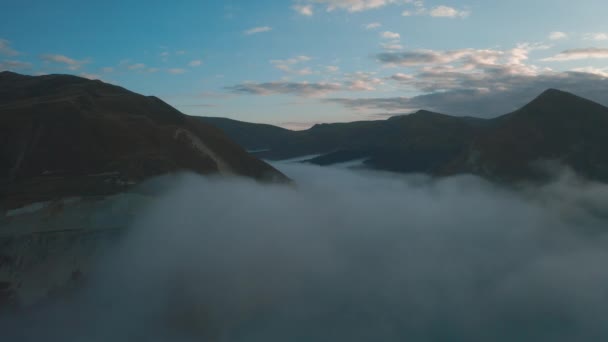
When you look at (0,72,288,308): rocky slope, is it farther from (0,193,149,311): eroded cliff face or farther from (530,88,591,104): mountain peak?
(530,88,591,104): mountain peak

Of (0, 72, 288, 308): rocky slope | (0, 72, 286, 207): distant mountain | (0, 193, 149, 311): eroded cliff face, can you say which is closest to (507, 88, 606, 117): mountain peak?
(0, 72, 286, 207): distant mountain

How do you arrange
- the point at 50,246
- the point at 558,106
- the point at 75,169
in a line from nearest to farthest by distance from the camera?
the point at 50,246 → the point at 75,169 → the point at 558,106

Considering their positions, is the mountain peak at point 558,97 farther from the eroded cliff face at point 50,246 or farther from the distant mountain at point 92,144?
the eroded cliff face at point 50,246

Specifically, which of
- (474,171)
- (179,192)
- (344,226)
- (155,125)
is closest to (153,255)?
(179,192)

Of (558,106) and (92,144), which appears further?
(558,106)

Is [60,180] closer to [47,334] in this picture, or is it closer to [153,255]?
[153,255]

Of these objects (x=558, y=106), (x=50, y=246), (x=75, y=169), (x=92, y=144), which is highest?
(x=558, y=106)

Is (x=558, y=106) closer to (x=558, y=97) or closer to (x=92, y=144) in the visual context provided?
(x=558, y=97)

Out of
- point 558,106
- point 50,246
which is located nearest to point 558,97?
point 558,106

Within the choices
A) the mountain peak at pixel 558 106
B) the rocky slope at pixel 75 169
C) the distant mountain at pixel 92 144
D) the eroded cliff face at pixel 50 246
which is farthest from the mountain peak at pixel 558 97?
the eroded cliff face at pixel 50 246
